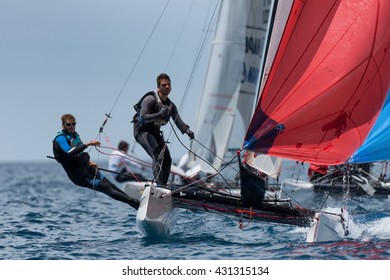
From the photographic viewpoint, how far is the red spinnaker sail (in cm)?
977

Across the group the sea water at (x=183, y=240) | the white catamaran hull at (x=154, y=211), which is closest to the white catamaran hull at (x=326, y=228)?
the sea water at (x=183, y=240)

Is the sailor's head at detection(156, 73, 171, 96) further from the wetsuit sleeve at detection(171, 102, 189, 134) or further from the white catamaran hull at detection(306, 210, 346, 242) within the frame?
the white catamaran hull at detection(306, 210, 346, 242)

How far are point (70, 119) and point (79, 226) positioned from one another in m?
2.66

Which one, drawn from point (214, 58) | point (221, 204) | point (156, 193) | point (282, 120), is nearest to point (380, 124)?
point (282, 120)

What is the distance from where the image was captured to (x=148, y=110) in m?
9.97

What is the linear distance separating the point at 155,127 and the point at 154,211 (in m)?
1.15

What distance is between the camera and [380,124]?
10.4 meters

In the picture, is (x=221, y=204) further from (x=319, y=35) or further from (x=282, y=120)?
(x=319, y=35)

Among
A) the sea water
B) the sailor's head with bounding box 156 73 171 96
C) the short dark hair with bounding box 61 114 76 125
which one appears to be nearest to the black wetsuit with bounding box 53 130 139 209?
the short dark hair with bounding box 61 114 76 125

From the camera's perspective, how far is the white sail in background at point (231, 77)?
1866 cm

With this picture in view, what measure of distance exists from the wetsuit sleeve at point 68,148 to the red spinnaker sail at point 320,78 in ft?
6.08

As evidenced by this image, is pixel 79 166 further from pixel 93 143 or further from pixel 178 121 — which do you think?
pixel 178 121

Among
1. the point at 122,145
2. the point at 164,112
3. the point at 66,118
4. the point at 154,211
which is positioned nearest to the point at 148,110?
the point at 164,112

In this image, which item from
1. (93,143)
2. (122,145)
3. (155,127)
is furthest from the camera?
(122,145)
